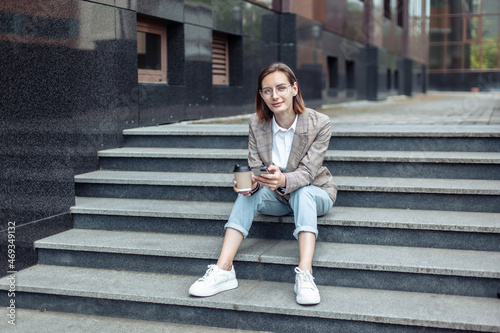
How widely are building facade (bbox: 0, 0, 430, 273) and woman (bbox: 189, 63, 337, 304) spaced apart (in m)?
1.66

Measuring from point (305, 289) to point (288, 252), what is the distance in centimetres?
50

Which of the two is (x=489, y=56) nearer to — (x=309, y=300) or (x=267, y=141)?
(x=267, y=141)

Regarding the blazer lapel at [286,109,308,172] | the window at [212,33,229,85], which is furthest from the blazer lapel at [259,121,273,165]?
the window at [212,33,229,85]

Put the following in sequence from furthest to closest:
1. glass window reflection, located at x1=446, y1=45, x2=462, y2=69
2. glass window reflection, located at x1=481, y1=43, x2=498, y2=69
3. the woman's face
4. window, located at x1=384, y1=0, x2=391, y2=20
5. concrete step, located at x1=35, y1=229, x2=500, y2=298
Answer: glass window reflection, located at x1=446, y1=45, x2=462, y2=69 < glass window reflection, located at x1=481, y1=43, x2=498, y2=69 < window, located at x1=384, y1=0, x2=391, y2=20 < the woman's face < concrete step, located at x1=35, y1=229, x2=500, y2=298

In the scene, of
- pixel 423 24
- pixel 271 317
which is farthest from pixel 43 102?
pixel 423 24

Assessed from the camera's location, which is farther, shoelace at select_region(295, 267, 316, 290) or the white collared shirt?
the white collared shirt

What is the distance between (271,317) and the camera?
11.7ft

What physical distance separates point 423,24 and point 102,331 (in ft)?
97.2

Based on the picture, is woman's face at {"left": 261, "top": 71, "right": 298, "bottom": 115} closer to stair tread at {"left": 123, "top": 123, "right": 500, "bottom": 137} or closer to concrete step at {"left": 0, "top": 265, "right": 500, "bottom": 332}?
concrete step at {"left": 0, "top": 265, "right": 500, "bottom": 332}

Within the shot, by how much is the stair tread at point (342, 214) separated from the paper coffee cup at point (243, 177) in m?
0.76

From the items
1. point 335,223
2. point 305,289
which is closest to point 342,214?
point 335,223

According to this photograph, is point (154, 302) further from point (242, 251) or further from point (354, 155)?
point (354, 155)

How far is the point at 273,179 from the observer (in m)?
3.69

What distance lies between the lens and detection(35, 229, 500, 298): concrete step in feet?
11.9
